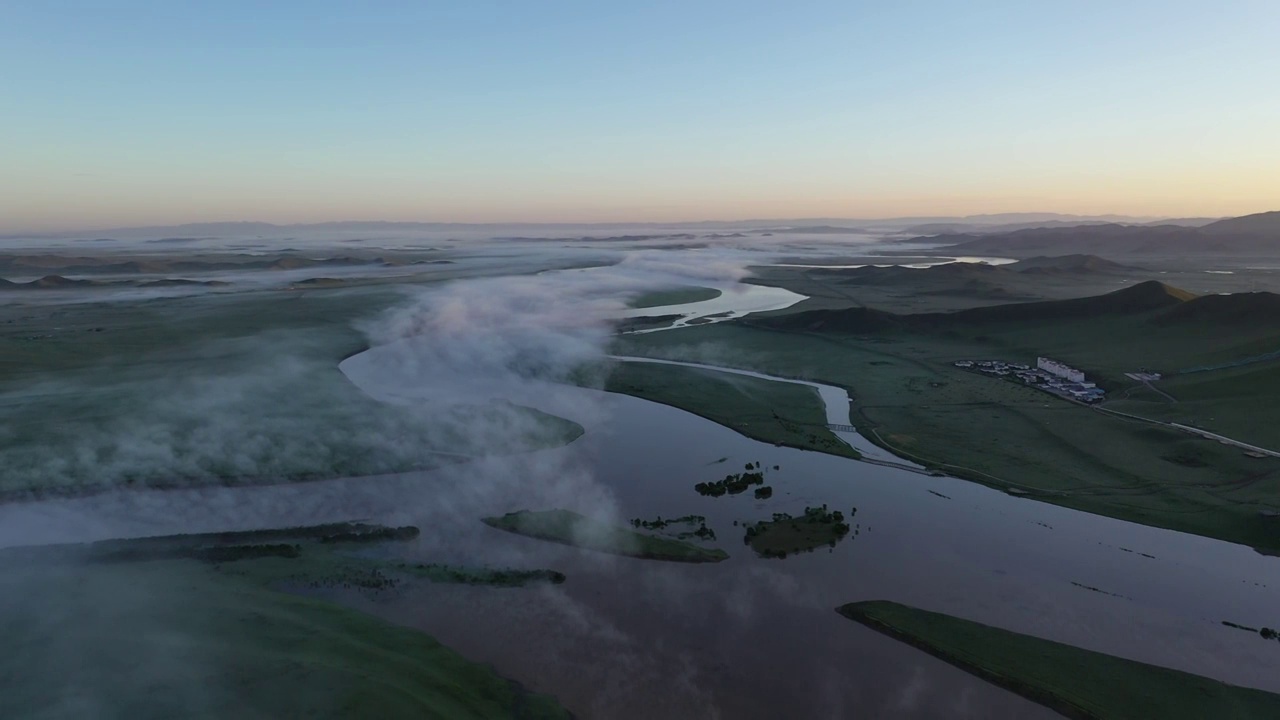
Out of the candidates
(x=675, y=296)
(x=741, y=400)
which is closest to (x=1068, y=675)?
(x=741, y=400)

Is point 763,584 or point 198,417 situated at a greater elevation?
point 198,417

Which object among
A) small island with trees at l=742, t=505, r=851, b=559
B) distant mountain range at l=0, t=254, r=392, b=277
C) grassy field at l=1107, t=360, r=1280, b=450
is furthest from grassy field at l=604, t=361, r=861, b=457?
distant mountain range at l=0, t=254, r=392, b=277

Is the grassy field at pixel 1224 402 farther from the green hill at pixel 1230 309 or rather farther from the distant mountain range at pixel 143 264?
the distant mountain range at pixel 143 264

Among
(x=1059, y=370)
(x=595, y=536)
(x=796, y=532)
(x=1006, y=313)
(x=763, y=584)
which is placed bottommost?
(x=763, y=584)

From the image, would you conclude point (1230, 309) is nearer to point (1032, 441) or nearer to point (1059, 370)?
point (1059, 370)

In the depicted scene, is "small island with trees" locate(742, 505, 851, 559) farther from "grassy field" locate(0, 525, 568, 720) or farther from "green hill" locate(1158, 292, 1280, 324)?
"green hill" locate(1158, 292, 1280, 324)

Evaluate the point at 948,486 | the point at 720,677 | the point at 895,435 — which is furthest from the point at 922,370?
the point at 720,677

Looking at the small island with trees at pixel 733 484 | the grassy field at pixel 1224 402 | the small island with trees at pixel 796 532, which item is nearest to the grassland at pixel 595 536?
the small island with trees at pixel 796 532
